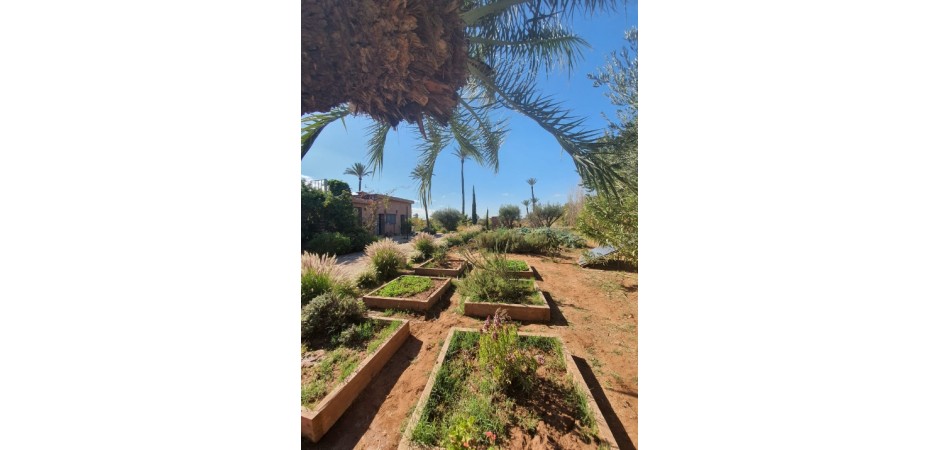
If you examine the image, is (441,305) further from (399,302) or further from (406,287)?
(406,287)

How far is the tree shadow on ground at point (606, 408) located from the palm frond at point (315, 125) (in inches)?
83.4

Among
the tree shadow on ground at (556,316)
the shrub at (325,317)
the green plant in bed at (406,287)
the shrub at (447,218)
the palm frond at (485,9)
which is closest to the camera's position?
the palm frond at (485,9)

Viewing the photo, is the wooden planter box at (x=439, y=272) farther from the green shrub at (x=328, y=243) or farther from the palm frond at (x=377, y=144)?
the palm frond at (x=377, y=144)

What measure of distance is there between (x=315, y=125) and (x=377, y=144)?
0.47 metres

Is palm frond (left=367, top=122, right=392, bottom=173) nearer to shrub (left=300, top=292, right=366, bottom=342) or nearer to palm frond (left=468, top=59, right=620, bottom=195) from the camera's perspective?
palm frond (left=468, top=59, right=620, bottom=195)

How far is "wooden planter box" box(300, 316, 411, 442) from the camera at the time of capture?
2.95 feet

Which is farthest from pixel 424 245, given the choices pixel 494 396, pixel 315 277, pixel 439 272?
pixel 494 396

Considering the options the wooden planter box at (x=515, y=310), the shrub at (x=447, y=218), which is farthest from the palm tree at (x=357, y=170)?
the shrub at (x=447, y=218)

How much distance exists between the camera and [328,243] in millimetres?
2014

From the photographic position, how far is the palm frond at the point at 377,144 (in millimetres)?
1594

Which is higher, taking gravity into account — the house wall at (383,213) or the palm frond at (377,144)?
the palm frond at (377,144)
